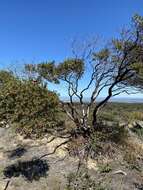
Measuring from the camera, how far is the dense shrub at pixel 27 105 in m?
11.6

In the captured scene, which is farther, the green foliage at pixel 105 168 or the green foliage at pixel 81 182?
the green foliage at pixel 105 168

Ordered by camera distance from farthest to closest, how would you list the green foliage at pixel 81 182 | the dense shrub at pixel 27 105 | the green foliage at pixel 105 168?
the green foliage at pixel 105 168
the dense shrub at pixel 27 105
the green foliage at pixel 81 182

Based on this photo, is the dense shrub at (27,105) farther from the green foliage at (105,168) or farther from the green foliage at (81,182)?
the green foliage at (105,168)

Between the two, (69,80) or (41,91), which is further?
(69,80)

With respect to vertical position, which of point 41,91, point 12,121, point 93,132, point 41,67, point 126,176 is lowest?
point 126,176

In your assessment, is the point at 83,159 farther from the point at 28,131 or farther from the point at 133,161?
the point at 28,131

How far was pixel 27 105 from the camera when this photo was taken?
39.1 ft

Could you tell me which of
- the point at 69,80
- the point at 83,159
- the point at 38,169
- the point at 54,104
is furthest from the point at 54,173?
the point at 69,80

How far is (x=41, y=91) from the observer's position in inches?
489

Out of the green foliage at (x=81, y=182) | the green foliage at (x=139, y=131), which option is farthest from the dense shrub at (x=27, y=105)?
the green foliage at (x=139, y=131)

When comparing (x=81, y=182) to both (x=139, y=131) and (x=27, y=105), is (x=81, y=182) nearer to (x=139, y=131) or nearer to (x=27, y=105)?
(x=27, y=105)

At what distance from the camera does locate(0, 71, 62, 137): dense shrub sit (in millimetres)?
11609

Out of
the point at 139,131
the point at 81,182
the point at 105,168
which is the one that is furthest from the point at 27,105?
the point at 139,131

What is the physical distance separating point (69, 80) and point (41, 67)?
1.74 m
